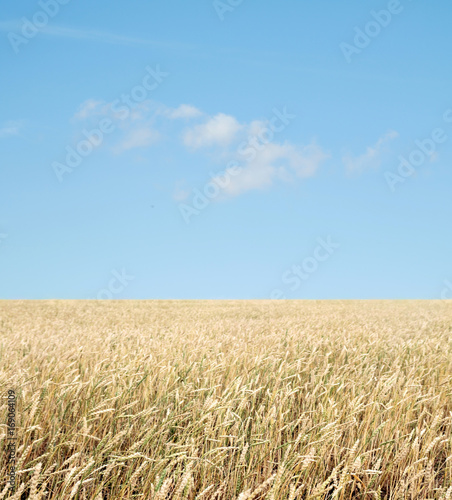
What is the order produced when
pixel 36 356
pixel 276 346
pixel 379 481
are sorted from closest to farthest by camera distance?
pixel 379 481
pixel 36 356
pixel 276 346

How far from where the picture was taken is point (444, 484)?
2629 millimetres

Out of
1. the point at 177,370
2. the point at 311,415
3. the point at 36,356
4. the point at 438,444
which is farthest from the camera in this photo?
the point at 36,356

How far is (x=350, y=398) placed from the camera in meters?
3.69

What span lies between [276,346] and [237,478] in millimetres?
3591

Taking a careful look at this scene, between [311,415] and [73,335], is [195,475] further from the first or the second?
[73,335]

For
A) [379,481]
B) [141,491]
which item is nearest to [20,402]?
[141,491]

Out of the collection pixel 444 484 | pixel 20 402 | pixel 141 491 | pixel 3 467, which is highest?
pixel 20 402

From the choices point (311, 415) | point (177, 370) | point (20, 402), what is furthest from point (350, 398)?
point (20, 402)

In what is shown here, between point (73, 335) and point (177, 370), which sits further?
point (73, 335)

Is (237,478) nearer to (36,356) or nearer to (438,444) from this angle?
(438,444)

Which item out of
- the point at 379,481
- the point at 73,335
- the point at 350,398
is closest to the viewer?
the point at 379,481

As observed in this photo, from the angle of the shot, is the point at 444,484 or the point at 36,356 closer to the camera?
the point at 444,484

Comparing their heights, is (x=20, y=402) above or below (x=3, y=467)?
above

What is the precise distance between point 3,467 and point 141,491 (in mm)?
740
